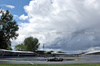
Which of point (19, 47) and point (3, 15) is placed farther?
point (19, 47)

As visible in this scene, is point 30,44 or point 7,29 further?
point 30,44

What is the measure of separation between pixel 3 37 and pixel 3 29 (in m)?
2.41

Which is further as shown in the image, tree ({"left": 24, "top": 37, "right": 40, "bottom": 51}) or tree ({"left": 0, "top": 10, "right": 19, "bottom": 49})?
tree ({"left": 24, "top": 37, "right": 40, "bottom": 51})

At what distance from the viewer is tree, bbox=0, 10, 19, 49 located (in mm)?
35906

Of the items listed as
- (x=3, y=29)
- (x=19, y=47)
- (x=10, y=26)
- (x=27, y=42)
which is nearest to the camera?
(x=3, y=29)

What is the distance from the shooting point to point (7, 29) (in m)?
36.9

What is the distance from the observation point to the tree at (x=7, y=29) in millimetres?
35906

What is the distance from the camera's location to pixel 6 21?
122 feet

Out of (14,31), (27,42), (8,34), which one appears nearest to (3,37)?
(8,34)

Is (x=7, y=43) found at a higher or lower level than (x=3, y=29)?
lower

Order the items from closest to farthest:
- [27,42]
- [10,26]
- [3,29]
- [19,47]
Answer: [3,29] < [10,26] < [27,42] < [19,47]

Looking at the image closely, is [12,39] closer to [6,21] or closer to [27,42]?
[6,21]

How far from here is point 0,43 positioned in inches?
1464

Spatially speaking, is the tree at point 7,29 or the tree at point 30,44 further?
the tree at point 30,44
